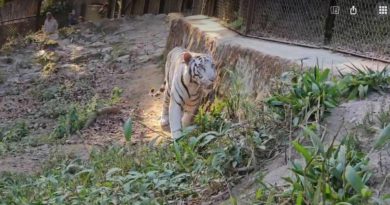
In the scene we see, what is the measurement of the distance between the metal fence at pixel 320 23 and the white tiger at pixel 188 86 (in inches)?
50.0

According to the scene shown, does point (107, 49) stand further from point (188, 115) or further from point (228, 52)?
point (188, 115)

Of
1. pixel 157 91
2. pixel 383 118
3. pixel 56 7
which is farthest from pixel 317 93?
pixel 56 7

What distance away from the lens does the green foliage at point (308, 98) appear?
439cm

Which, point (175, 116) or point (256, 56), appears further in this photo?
point (175, 116)

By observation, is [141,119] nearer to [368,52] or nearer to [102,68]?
[368,52]

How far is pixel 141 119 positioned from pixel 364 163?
18.0ft

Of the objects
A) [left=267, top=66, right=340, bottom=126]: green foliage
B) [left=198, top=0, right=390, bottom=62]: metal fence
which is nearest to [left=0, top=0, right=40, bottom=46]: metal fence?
[left=198, top=0, right=390, bottom=62]: metal fence

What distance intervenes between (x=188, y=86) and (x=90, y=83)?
15.0ft

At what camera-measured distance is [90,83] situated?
463 inches

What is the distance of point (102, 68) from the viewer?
12688 mm

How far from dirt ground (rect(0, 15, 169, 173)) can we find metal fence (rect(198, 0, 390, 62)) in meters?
1.85

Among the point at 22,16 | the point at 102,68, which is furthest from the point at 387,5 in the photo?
the point at 22,16

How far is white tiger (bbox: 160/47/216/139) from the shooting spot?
723 centimetres

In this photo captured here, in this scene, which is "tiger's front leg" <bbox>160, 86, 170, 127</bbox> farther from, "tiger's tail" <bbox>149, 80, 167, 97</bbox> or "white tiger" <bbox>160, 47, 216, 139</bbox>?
"tiger's tail" <bbox>149, 80, 167, 97</bbox>
